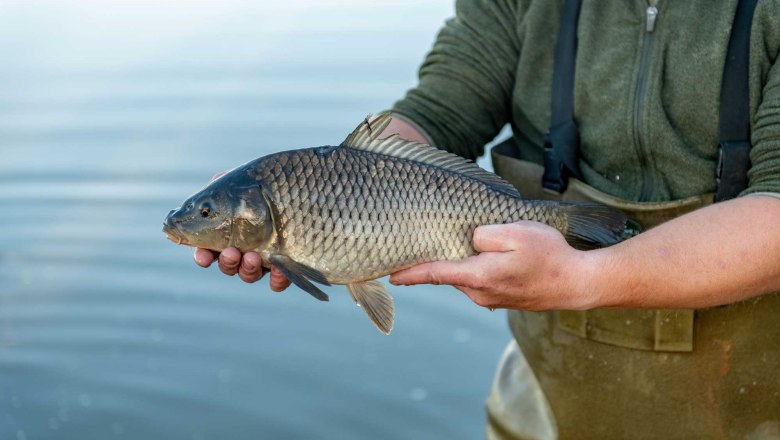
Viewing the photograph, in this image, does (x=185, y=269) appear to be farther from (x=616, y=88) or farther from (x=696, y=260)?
(x=696, y=260)

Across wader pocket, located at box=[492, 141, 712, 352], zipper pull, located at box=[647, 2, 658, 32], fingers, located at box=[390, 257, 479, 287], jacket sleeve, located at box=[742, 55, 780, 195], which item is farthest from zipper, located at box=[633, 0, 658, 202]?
fingers, located at box=[390, 257, 479, 287]

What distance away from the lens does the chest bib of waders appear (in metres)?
2.38

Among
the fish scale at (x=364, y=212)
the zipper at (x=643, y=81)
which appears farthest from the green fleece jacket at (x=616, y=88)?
the fish scale at (x=364, y=212)

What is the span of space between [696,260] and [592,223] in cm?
23

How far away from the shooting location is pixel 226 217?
224 centimetres

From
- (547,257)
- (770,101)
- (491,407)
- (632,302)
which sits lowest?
(491,407)

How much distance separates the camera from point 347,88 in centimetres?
704

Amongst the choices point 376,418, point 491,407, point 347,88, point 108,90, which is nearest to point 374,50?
point 347,88

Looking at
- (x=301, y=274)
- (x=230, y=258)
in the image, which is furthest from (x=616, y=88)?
(x=230, y=258)

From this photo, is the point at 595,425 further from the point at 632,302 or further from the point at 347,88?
the point at 347,88

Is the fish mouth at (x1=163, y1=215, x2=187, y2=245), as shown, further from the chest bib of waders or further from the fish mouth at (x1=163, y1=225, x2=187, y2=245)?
the chest bib of waders

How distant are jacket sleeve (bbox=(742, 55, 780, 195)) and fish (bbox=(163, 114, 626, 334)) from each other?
1.00ft

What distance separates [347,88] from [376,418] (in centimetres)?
353

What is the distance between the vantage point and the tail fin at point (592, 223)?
7.42 ft
